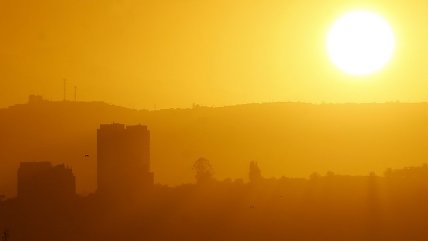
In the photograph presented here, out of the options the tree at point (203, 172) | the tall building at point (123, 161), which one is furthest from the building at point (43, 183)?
the tree at point (203, 172)

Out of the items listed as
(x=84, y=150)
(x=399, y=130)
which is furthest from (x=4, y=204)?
(x=399, y=130)

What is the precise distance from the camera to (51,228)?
109m

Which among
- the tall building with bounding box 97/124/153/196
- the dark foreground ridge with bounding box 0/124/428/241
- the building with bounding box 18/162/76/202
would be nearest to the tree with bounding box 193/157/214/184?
the dark foreground ridge with bounding box 0/124/428/241

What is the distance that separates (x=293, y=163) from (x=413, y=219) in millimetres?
62183

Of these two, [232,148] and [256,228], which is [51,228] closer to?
[256,228]

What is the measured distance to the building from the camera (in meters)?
108

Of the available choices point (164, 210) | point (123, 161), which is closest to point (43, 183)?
point (123, 161)

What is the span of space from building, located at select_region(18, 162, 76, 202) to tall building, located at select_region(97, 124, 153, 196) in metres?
3.34

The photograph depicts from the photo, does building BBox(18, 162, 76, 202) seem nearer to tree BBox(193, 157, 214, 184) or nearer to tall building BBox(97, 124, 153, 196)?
tall building BBox(97, 124, 153, 196)

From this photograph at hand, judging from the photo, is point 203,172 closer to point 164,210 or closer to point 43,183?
point 164,210

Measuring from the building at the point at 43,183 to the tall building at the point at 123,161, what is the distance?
11.0 feet

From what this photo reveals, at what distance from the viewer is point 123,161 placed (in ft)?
366

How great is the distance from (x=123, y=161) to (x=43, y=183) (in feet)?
24.7

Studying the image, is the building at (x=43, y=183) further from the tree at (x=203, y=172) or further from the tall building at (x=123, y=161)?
the tree at (x=203, y=172)
